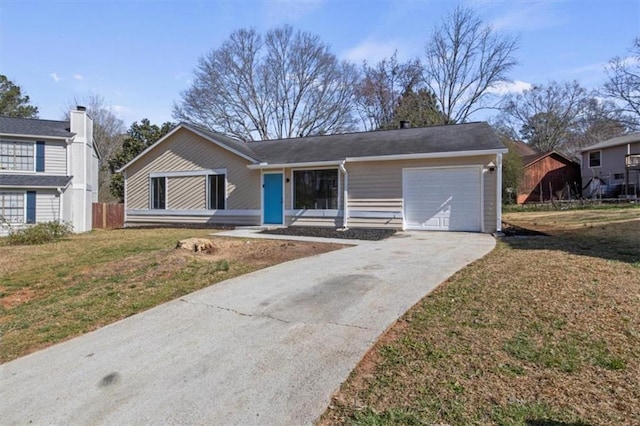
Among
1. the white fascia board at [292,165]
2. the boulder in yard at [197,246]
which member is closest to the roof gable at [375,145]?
the white fascia board at [292,165]

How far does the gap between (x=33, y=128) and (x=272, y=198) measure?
1370cm

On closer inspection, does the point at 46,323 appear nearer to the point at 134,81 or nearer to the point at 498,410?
the point at 498,410

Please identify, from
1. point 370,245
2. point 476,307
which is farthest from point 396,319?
point 370,245

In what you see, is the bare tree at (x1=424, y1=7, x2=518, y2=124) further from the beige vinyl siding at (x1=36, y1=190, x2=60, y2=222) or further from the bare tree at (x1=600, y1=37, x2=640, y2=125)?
the beige vinyl siding at (x1=36, y1=190, x2=60, y2=222)

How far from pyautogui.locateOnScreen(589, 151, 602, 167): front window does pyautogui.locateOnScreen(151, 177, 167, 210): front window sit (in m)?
33.5

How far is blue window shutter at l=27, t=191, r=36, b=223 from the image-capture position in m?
18.0

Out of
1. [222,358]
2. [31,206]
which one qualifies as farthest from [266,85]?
[222,358]

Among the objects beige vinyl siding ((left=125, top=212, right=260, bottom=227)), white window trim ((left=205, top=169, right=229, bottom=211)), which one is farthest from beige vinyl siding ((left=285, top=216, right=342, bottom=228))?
white window trim ((left=205, top=169, right=229, bottom=211))

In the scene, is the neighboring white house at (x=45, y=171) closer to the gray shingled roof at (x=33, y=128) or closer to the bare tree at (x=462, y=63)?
the gray shingled roof at (x=33, y=128)

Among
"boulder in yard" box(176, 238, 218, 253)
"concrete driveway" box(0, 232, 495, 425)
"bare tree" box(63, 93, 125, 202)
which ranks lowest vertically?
"concrete driveway" box(0, 232, 495, 425)

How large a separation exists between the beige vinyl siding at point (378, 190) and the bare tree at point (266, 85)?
67.0ft

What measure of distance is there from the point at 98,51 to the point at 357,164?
9.53 m

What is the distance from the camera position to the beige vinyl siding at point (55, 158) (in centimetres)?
1872

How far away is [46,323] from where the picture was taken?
4.61 meters
